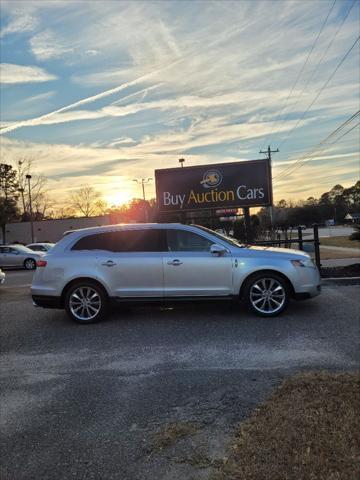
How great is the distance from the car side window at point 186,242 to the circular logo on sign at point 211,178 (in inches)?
235

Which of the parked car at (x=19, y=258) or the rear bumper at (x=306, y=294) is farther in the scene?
the parked car at (x=19, y=258)

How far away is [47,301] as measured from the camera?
739 cm

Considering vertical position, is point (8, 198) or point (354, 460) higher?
point (8, 198)

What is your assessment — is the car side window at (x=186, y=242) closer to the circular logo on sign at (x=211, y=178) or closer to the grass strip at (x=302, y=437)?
the grass strip at (x=302, y=437)

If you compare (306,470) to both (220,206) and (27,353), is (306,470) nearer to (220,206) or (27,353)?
(27,353)

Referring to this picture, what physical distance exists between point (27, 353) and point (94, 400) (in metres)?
2.12

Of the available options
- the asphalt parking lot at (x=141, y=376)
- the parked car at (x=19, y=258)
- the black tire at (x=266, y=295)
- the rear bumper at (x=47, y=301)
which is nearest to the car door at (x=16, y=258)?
the parked car at (x=19, y=258)

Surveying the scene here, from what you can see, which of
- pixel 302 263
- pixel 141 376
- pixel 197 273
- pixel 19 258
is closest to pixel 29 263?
pixel 19 258

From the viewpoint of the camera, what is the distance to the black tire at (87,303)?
23.8 ft

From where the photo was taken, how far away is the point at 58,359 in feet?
18.3

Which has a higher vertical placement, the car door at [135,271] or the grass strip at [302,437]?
the car door at [135,271]

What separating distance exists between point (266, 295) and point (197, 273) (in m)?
1.19

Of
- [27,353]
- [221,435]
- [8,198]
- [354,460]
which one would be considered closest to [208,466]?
[221,435]

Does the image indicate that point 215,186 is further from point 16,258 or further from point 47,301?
point 16,258
